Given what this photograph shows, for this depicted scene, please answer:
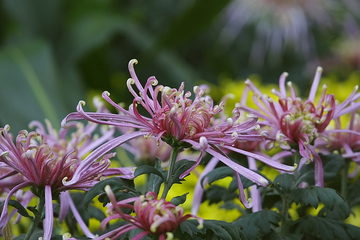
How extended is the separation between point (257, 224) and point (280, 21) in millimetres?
1254

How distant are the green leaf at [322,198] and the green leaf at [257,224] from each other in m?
0.02

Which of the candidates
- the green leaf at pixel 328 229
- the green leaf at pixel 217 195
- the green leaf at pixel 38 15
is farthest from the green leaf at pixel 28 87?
the green leaf at pixel 328 229

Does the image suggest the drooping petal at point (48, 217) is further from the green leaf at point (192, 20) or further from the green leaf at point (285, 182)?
the green leaf at point (192, 20)

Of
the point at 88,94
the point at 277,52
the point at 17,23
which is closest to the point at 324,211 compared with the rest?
the point at 88,94

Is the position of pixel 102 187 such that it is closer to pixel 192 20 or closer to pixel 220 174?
pixel 220 174

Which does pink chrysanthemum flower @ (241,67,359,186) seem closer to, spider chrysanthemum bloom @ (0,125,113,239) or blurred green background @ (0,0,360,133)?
spider chrysanthemum bloom @ (0,125,113,239)

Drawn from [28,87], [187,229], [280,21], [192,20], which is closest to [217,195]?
[187,229]

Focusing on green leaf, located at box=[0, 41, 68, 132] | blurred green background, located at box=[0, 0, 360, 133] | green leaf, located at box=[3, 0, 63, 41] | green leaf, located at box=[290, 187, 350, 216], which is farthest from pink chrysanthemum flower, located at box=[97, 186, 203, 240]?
green leaf, located at box=[3, 0, 63, 41]

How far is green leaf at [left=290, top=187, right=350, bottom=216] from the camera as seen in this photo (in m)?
0.37

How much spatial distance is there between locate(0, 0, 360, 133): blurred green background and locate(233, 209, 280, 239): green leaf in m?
0.88

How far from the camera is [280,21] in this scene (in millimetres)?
1554

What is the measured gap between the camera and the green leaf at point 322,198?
37 centimetres

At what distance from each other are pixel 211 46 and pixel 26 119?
2.77 feet

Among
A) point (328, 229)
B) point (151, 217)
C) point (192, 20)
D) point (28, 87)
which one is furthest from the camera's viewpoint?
point (192, 20)
